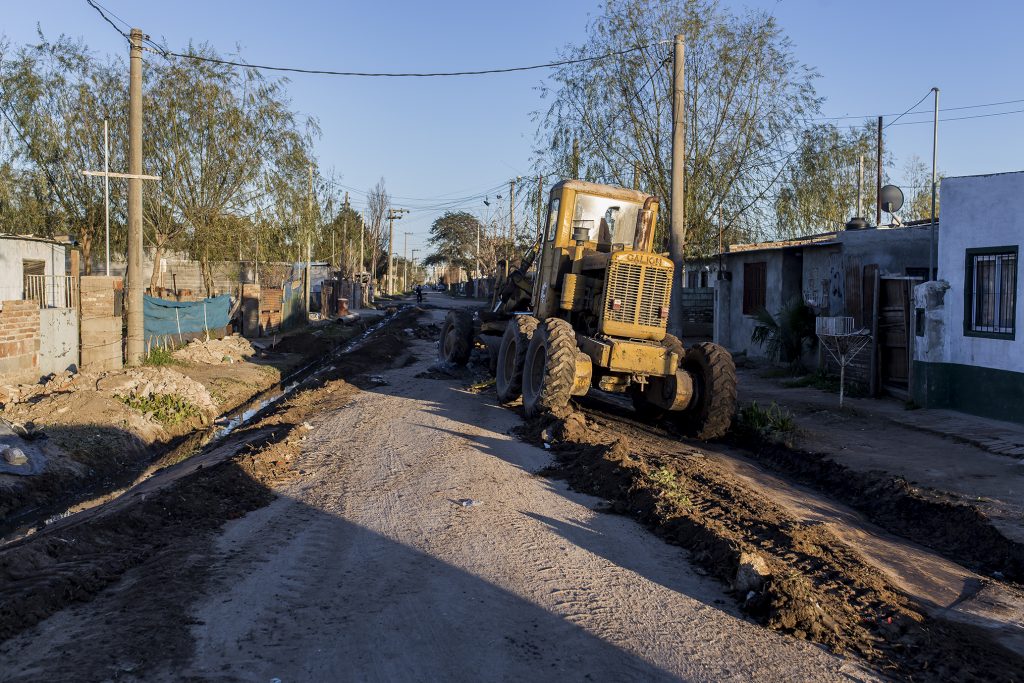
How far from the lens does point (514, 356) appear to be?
13.7 metres

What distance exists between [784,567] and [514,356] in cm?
821

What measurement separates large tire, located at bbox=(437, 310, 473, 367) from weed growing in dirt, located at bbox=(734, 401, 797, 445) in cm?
649

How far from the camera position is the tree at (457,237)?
3078 inches

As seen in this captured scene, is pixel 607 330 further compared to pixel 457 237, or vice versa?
pixel 457 237

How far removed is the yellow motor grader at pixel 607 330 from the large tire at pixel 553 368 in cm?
1

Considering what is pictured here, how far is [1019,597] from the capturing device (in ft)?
20.5

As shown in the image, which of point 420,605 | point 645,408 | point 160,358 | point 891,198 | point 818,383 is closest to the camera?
point 420,605

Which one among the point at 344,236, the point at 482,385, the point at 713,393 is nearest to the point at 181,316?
the point at 482,385

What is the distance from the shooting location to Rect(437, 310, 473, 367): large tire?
58.4ft

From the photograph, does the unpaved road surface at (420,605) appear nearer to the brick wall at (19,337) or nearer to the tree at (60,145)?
the brick wall at (19,337)

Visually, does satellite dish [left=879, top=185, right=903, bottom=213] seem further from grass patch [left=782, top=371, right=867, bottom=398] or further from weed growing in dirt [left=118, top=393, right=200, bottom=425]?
weed growing in dirt [left=118, top=393, right=200, bottom=425]

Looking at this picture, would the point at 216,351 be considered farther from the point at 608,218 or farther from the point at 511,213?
the point at 511,213

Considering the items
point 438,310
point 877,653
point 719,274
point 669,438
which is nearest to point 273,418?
point 669,438

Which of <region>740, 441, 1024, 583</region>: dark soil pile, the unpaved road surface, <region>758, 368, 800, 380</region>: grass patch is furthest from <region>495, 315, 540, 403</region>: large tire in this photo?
<region>758, 368, 800, 380</region>: grass patch
